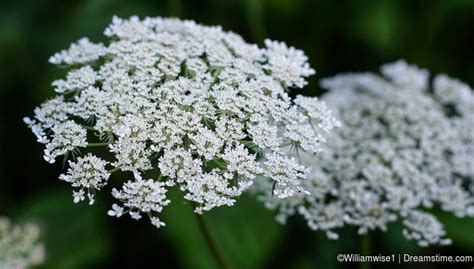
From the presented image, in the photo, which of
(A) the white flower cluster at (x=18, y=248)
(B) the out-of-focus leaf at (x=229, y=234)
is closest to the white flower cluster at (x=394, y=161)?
(B) the out-of-focus leaf at (x=229, y=234)

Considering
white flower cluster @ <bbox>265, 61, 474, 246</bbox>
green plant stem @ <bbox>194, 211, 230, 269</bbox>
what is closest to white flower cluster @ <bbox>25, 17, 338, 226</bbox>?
green plant stem @ <bbox>194, 211, 230, 269</bbox>

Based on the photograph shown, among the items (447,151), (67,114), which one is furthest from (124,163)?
(447,151)

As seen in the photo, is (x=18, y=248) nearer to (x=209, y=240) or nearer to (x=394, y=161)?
(x=209, y=240)

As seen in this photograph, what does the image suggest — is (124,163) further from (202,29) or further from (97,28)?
(97,28)

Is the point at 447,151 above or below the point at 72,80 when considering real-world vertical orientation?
above

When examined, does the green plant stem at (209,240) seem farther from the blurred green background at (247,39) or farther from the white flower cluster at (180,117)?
the blurred green background at (247,39)

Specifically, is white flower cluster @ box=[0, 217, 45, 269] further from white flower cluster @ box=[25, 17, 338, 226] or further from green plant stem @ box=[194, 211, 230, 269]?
green plant stem @ box=[194, 211, 230, 269]
